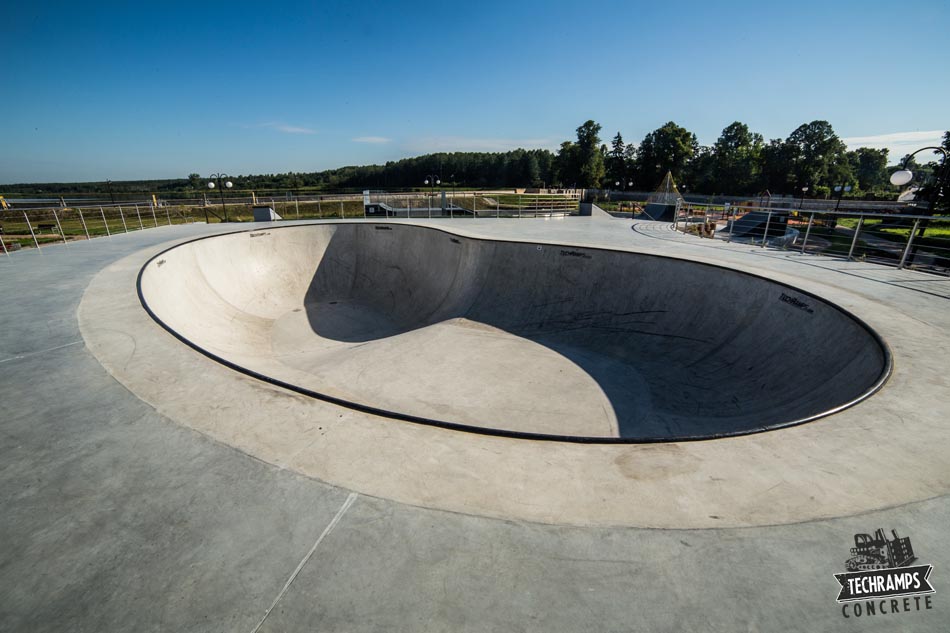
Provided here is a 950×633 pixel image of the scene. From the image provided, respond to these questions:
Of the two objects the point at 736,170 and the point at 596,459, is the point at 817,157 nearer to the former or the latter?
the point at 736,170

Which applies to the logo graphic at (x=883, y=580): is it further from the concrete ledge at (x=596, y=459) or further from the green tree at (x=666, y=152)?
the green tree at (x=666, y=152)

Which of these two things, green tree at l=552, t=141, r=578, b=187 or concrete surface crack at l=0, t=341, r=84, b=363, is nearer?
concrete surface crack at l=0, t=341, r=84, b=363

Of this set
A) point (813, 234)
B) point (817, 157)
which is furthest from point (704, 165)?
point (813, 234)

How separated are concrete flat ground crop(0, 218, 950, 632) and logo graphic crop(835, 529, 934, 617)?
0.14ft

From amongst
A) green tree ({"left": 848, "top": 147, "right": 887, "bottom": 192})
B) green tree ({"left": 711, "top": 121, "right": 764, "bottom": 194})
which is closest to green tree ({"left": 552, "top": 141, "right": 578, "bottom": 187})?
green tree ({"left": 711, "top": 121, "right": 764, "bottom": 194})

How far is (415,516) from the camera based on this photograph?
2.56 metres

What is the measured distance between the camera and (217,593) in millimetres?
2035

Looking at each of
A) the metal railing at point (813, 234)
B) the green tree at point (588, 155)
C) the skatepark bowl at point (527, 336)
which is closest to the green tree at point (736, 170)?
the green tree at point (588, 155)

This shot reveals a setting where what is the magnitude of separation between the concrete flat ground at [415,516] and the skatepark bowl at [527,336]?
1.23 feet

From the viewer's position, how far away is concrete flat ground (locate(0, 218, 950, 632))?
6.38 ft

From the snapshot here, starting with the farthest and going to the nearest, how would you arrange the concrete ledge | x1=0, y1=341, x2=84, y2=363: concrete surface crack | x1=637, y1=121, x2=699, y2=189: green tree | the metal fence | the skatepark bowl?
x1=637, y1=121, x2=699, y2=189: green tree → the metal fence → the skatepark bowl → x1=0, y1=341, x2=84, y2=363: concrete surface crack → the concrete ledge

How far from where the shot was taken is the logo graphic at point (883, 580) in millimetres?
1971

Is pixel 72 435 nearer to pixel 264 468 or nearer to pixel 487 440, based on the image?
pixel 264 468

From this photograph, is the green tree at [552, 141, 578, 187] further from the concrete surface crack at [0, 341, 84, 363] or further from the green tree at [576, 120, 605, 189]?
the concrete surface crack at [0, 341, 84, 363]
